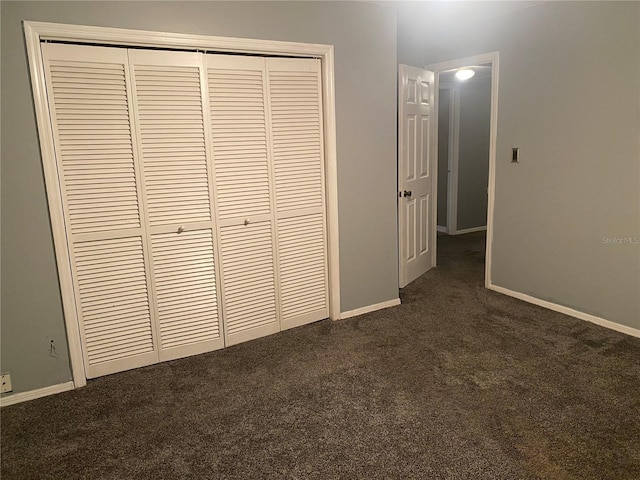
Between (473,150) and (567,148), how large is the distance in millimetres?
3107

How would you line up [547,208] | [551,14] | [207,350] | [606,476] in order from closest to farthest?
[606,476], [207,350], [551,14], [547,208]

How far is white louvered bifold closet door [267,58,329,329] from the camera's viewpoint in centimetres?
313

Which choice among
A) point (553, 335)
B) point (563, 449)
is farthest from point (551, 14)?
point (563, 449)

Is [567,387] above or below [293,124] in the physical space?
below

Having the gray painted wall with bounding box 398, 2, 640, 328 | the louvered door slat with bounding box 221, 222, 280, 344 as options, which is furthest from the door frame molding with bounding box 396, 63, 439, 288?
the louvered door slat with bounding box 221, 222, 280, 344

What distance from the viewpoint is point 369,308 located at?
12.2ft

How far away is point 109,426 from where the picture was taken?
2318mm

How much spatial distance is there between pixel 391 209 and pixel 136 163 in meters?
1.99

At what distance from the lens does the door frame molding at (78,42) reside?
235 cm

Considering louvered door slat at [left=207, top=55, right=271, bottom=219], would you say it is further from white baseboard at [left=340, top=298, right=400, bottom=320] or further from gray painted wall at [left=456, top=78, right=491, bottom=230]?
gray painted wall at [left=456, top=78, right=491, bottom=230]

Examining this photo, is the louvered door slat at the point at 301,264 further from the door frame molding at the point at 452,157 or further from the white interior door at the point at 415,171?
the door frame molding at the point at 452,157

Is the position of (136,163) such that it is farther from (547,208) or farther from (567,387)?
(547,208)

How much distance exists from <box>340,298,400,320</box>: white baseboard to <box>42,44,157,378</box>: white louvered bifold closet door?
1.47 metres

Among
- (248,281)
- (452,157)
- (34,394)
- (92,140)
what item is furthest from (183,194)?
(452,157)
